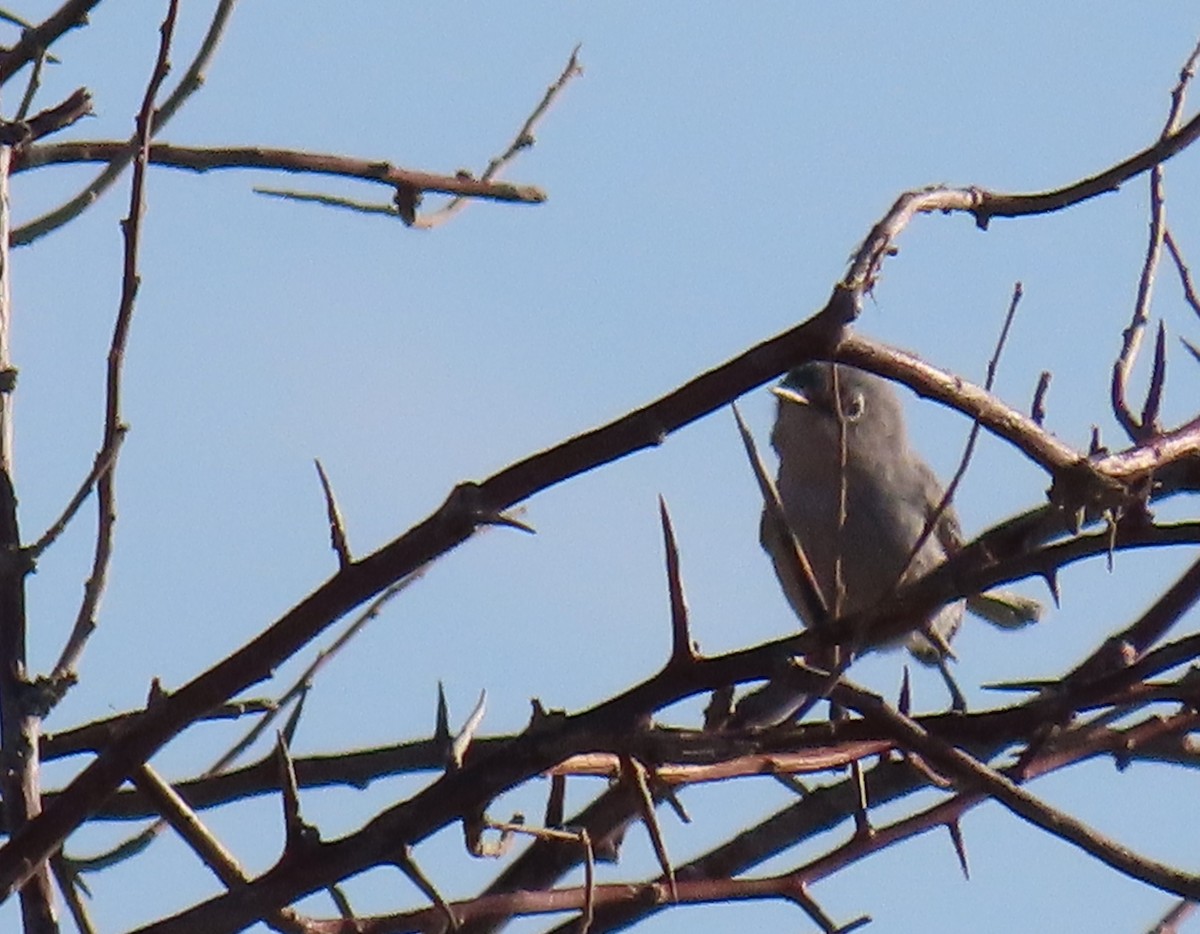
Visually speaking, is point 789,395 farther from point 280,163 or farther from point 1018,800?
point 1018,800

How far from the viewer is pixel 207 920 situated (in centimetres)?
235

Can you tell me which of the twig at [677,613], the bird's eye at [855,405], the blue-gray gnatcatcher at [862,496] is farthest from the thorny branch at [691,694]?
the bird's eye at [855,405]

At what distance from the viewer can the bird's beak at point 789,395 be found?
7167mm

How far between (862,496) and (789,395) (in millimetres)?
450

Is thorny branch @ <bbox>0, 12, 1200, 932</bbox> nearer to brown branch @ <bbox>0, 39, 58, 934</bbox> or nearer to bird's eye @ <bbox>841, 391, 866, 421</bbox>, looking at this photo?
brown branch @ <bbox>0, 39, 58, 934</bbox>

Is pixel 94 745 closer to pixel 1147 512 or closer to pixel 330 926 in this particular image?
pixel 330 926

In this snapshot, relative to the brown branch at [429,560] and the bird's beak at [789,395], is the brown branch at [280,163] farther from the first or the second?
the bird's beak at [789,395]

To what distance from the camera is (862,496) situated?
7238 mm

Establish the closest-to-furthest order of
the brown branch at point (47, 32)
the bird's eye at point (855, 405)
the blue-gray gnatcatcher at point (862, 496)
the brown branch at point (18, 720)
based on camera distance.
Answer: the brown branch at point (18, 720) < the brown branch at point (47, 32) < the blue-gray gnatcatcher at point (862, 496) < the bird's eye at point (855, 405)

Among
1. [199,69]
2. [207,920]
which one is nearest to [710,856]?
[207,920]

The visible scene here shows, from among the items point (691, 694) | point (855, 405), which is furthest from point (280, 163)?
point (855, 405)

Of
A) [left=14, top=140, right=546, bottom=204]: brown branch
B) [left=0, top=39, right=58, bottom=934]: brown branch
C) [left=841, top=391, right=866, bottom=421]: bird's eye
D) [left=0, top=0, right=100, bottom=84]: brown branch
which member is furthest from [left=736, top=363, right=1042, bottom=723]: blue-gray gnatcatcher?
[left=0, top=39, right=58, bottom=934]: brown branch

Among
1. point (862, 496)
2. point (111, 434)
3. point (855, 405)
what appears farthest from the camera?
point (855, 405)

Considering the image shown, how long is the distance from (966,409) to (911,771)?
100cm
